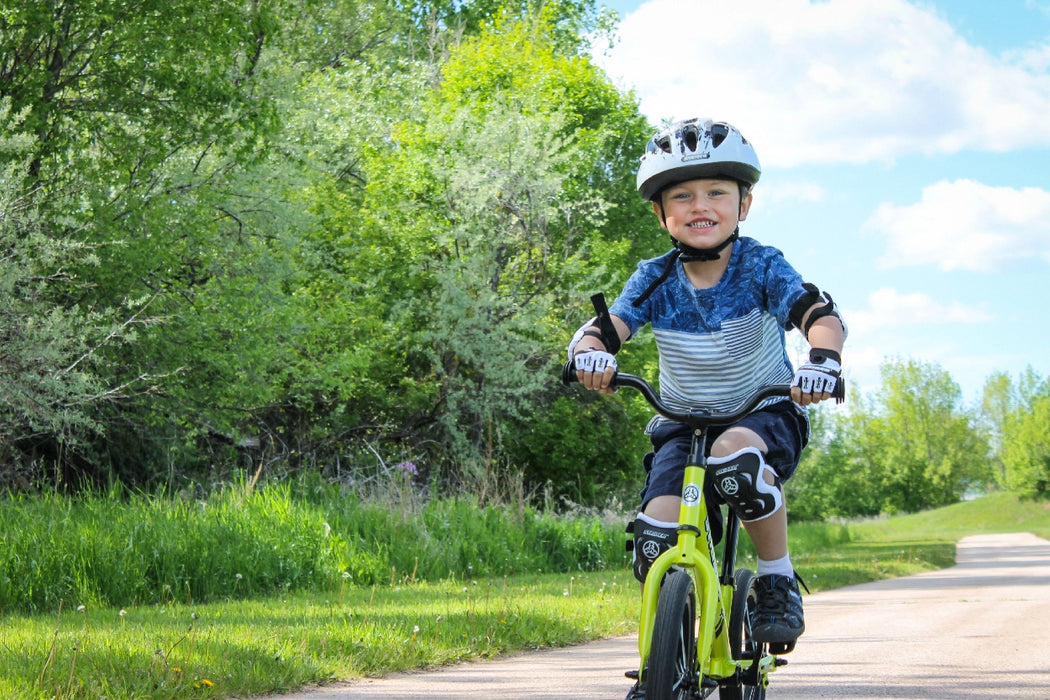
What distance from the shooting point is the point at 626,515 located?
19.6 meters

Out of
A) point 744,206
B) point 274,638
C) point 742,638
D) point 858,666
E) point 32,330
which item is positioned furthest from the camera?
point 32,330

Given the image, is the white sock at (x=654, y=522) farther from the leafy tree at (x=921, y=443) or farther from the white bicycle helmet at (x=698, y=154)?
the leafy tree at (x=921, y=443)

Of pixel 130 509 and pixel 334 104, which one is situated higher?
pixel 334 104

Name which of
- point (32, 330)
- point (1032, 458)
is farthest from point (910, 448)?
point (32, 330)

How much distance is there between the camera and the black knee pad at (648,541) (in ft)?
11.6

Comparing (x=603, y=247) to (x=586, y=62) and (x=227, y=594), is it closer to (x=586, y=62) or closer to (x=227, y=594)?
(x=586, y=62)

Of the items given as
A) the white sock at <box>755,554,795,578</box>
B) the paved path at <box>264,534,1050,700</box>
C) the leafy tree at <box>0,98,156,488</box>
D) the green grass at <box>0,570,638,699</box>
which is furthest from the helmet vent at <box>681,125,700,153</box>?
the leafy tree at <box>0,98,156,488</box>

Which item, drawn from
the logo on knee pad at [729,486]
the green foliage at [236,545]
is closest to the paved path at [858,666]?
the logo on knee pad at [729,486]

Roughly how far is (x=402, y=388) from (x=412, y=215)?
3.55m

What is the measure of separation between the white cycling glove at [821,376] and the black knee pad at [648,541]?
0.58m

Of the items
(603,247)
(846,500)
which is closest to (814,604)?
(603,247)

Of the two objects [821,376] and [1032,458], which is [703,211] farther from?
[1032,458]

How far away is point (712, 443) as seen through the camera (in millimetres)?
3689

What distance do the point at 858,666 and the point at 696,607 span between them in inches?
129
